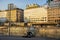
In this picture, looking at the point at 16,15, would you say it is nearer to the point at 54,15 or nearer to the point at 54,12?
the point at 54,12

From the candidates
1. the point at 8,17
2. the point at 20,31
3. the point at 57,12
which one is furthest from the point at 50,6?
the point at 8,17

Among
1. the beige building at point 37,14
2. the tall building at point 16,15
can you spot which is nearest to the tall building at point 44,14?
the beige building at point 37,14

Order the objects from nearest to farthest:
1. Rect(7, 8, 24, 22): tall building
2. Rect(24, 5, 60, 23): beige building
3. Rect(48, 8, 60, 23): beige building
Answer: Rect(48, 8, 60, 23): beige building → Rect(24, 5, 60, 23): beige building → Rect(7, 8, 24, 22): tall building

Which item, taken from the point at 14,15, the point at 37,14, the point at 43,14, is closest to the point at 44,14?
the point at 43,14

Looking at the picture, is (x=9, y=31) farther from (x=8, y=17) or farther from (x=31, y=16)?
(x=8, y=17)

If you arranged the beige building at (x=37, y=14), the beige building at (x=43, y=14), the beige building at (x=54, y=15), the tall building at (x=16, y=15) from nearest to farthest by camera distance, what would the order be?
the beige building at (x=54, y=15)
the beige building at (x=43, y=14)
the beige building at (x=37, y=14)
the tall building at (x=16, y=15)

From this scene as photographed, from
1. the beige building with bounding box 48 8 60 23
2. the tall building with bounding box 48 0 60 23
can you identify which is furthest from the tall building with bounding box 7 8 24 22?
the beige building with bounding box 48 8 60 23

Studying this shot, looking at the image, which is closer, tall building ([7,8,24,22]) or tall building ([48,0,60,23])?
tall building ([48,0,60,23])

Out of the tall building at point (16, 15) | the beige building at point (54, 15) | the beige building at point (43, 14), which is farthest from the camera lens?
the tall building at point (16, 15)

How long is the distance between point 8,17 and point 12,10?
2639 mm

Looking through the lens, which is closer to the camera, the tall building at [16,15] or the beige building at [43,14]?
the beige building at [43,14]

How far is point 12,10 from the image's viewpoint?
4966 centimetres

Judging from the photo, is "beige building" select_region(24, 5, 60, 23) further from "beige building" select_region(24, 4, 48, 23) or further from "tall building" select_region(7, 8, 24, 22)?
"tall building" select_region(7, 8, 24, 22)

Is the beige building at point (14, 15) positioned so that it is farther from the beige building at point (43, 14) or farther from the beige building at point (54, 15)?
the beige building at point (54, 15)
